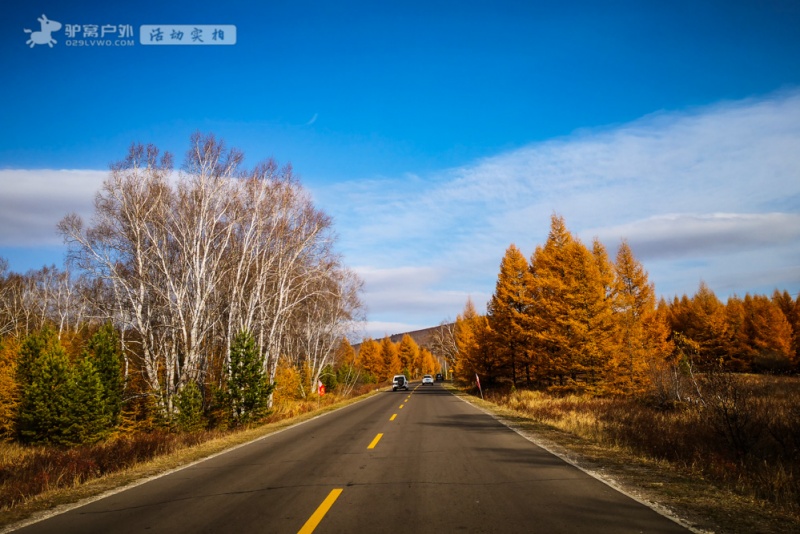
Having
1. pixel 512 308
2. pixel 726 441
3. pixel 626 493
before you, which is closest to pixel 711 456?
pixel 726 441

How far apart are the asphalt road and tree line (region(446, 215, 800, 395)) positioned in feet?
20.8

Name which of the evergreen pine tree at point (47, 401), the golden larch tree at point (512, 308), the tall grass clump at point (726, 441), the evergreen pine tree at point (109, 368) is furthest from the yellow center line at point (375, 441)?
the golden larch tree at point (512, 308)

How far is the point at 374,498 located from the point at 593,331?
71.1 ft

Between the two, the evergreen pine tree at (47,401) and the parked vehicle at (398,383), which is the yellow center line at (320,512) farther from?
the parked vehicle at (398,383)

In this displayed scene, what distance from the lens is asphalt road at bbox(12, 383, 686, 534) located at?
4867 millimetres

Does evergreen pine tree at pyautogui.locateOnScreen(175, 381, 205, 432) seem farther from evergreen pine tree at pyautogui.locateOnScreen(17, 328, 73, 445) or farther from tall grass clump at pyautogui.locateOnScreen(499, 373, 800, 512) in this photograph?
tall grass clump at pyautogui.locateOnScreen(499, 373, 800, 512)

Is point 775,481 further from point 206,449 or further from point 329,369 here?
point 329,369

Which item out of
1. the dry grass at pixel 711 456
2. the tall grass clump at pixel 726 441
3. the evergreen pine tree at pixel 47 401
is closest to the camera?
the dry grass at pixel 711 456

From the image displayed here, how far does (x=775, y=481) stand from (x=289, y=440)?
36.0 feet

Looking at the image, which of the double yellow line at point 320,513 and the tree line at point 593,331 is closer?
the double yellow line at point 320,513

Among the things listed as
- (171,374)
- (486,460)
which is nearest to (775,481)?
(486,460)

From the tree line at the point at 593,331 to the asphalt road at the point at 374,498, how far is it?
20.8 feet

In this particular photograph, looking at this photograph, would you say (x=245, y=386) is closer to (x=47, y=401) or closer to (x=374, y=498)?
(x=47, y=401)

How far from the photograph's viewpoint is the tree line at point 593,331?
24.7 metres
